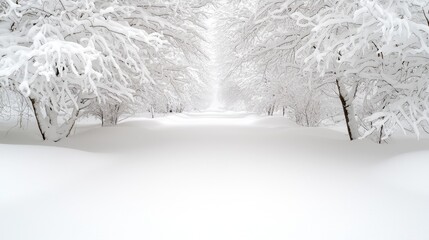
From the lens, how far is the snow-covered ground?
370 centimetres

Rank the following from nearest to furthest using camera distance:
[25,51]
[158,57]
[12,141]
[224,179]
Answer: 1. [224,179]
2. [25,51]
3. [12,141]
4. [158,57]

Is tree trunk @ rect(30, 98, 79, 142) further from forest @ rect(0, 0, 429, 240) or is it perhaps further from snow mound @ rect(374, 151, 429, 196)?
snow mound @ rect(374, 151, 429, 196)

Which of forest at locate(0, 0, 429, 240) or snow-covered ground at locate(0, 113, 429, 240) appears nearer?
snow-covered ground at locate(0, 113, 429, 240)

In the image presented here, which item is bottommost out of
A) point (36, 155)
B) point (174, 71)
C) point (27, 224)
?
point (27, 224)

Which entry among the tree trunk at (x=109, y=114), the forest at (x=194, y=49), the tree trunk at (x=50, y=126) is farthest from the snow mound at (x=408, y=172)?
the tree trunk at (x=109, y=114)

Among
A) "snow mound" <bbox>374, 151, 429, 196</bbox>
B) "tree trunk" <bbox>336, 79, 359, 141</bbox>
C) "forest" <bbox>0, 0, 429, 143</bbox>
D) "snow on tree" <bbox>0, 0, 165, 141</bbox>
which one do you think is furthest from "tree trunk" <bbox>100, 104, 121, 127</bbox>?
"snow mound" <bbox>374, 151, 429, 196</bbox>

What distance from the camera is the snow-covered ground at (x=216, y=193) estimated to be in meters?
3.70

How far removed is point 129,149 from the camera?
7836mm

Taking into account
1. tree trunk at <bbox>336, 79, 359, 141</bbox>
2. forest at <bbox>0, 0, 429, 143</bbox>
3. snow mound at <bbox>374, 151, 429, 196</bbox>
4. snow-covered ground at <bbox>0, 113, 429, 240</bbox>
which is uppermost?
forest at <bbox>0, 0, 429, 143</bbox>

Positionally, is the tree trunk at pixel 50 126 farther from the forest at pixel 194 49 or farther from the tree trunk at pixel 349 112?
the tree trunk at pixel 349 112

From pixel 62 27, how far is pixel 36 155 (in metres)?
2.49

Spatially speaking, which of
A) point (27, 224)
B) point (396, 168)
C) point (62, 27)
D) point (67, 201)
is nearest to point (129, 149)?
point (62, 27)

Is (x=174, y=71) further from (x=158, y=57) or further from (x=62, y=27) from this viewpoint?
(x=62, y=27)

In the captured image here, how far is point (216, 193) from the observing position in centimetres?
480
